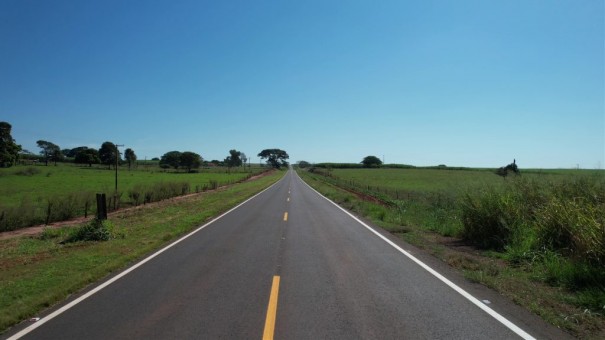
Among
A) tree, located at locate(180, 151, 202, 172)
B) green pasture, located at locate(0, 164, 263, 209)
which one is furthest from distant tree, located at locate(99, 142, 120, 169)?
green pasture, located at locate(0, 164, 263, 209)

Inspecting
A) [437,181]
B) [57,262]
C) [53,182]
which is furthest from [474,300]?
[437,181]

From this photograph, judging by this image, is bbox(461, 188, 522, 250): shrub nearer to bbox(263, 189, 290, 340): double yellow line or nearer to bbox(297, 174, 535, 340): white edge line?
bbox(297, 174, 535, 340): white edge line

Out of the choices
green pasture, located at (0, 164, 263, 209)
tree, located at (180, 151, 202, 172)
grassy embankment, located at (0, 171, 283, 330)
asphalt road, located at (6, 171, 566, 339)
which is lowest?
grassy embankment, located at (0, 171, 283, 330)

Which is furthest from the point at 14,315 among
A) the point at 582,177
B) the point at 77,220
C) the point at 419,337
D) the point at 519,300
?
the point at 77,220

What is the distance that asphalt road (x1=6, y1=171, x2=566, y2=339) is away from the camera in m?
4.66

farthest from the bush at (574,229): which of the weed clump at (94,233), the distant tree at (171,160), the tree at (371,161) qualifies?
the tree at (371,161)

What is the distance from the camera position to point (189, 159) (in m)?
110

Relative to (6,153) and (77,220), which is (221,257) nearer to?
(77,220)

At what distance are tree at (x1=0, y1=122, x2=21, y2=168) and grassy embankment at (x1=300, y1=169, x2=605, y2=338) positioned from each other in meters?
74.2

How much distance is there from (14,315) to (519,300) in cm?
736

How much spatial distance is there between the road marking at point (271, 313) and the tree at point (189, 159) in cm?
10783

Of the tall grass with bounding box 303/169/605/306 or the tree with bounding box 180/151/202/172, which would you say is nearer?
the tall grass with bounding box 303/169/605/306

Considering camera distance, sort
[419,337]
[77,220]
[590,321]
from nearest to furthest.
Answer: [419,337]
[590,321]
[77,220]

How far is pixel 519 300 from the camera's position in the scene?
5.96 metres
